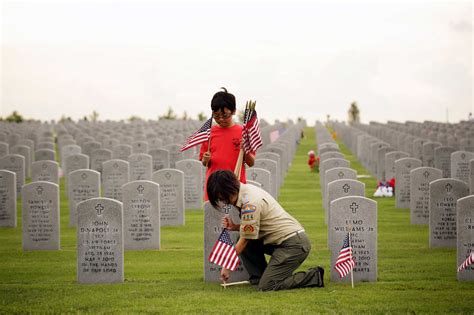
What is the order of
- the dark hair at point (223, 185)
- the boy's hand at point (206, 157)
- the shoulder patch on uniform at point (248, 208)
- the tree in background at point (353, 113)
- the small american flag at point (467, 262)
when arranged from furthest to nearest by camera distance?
the tree in background at point (353, 113) → the boy's hand at point (206, 157) → the small american flag at point (467, 262) → the shoulder patch on uniform at point (248, 208) → the dark hair at point (223, 185)

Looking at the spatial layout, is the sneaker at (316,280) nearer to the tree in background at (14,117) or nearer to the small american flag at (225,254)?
the small american flag at (225,254)

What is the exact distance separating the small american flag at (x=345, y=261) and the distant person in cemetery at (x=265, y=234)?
0.26 m

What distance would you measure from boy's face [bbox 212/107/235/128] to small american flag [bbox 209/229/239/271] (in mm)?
1534

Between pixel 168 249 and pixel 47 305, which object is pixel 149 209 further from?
pixel 47 305

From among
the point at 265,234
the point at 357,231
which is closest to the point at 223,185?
the point at 265,234

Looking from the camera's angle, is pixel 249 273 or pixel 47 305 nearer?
pixel 47 305

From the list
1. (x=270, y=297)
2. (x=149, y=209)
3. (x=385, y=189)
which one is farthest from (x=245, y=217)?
(x=385, y=189)

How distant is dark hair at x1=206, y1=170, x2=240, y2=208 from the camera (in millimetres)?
11031

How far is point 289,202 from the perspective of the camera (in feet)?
78.4

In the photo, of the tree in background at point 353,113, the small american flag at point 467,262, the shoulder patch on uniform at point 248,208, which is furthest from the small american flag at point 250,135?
the tree in background at point 353,113

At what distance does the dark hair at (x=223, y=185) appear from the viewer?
11.0 metres

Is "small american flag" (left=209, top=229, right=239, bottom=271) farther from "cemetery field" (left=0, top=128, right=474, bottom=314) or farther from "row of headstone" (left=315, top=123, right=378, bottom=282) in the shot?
"row of headstone" (left=315, top=123, right=378, bottom=282)

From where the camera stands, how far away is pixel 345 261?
11703 mm

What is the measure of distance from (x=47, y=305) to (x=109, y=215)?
1778 millimetres
